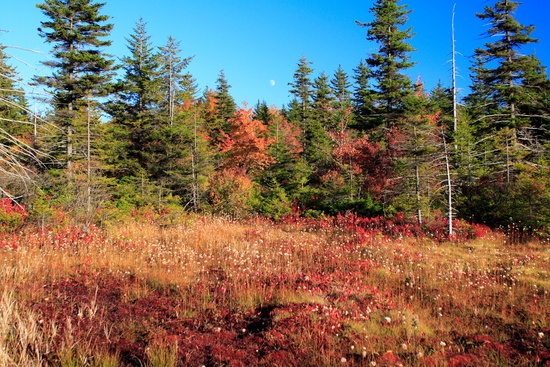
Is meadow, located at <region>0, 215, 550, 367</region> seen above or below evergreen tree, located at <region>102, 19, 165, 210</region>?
below

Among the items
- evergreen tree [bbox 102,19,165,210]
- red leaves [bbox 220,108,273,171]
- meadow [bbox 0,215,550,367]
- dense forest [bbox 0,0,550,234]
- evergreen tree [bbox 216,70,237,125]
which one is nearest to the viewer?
meadow [bbox 0,215,550,367]

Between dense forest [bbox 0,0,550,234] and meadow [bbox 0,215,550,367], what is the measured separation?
2901 mm

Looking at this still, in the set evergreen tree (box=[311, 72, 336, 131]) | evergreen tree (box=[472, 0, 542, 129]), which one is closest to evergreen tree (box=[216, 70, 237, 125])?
evergreen tree (box=[311, 72, 336, 131])

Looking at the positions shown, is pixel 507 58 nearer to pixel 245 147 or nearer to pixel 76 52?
pixel 245 147

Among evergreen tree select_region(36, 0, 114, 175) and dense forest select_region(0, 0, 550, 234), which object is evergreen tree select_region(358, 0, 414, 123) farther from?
evergreen tree select_region(36, 0, 114, 175)

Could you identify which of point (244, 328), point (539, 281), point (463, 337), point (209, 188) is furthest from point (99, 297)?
point (209, 188)

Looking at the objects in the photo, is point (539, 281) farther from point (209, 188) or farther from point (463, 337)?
point (209, 188)

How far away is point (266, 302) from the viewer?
20.3 feet

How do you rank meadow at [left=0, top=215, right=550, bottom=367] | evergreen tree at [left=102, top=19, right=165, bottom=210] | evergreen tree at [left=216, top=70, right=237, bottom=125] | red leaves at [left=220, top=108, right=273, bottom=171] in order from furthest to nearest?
evergreen tree at [left=216, top=70, right=237, bottom=125], red leaves at [left=220, top=108, right=273, bottom=171], evergreen tree at [left=102, top=19, right=165, bottom=210], meadow at [left=0, top=215, right=550, bottom=367]

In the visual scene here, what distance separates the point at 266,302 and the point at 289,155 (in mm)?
18605

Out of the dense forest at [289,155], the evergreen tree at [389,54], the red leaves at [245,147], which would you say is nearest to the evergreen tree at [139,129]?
the dense forest at [289,155]

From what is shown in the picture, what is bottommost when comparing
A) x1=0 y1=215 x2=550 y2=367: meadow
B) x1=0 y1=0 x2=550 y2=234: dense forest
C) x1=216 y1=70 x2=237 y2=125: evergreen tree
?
x1=0 y1=215 x2=550 y2=367: meadow

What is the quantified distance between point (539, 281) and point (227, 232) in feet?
30.0

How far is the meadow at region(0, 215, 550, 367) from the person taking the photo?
4.11 metres
